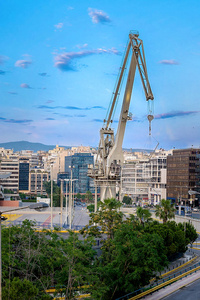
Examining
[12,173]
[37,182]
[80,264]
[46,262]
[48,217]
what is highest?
[12,173]

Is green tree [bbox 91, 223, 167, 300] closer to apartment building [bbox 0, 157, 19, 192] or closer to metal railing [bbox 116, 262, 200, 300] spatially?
metal railing [bbox 116, 262, 200, 300]

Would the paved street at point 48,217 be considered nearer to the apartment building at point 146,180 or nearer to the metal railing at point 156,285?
the metal railing at point 156,285

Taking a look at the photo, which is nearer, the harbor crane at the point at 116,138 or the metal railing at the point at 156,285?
the metal railing at the point at 156,285

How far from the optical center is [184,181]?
130125mm

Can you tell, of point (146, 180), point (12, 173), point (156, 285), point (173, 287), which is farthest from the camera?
point (12, 173)

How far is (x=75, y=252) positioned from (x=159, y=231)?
1933 centimetres

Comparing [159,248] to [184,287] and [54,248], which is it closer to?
[184,287]

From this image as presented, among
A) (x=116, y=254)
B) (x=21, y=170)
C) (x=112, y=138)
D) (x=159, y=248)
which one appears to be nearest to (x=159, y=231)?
(x=159, y=248)

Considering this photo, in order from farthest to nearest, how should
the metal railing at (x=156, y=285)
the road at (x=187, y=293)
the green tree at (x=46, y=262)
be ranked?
1. the road at (x=187, y=293)
2. the metal railing at (x=156, y=285)
3. the green tree at (x=46, y=262)

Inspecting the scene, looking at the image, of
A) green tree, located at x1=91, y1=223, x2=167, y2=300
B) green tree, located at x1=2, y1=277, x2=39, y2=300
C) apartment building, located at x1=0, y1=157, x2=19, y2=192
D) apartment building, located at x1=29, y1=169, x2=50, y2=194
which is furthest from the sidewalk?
apartment building, located at x1=29, y1=169, x2=50, y2=194

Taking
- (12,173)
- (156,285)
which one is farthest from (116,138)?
(12,173)

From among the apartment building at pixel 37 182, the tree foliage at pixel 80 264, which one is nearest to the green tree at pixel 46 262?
the tree foliage at pixel 80 264

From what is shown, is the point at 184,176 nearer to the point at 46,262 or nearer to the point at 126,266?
the point at 126,266

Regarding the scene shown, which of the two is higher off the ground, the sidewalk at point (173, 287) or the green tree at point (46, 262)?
the green tree at point (46, 262)
